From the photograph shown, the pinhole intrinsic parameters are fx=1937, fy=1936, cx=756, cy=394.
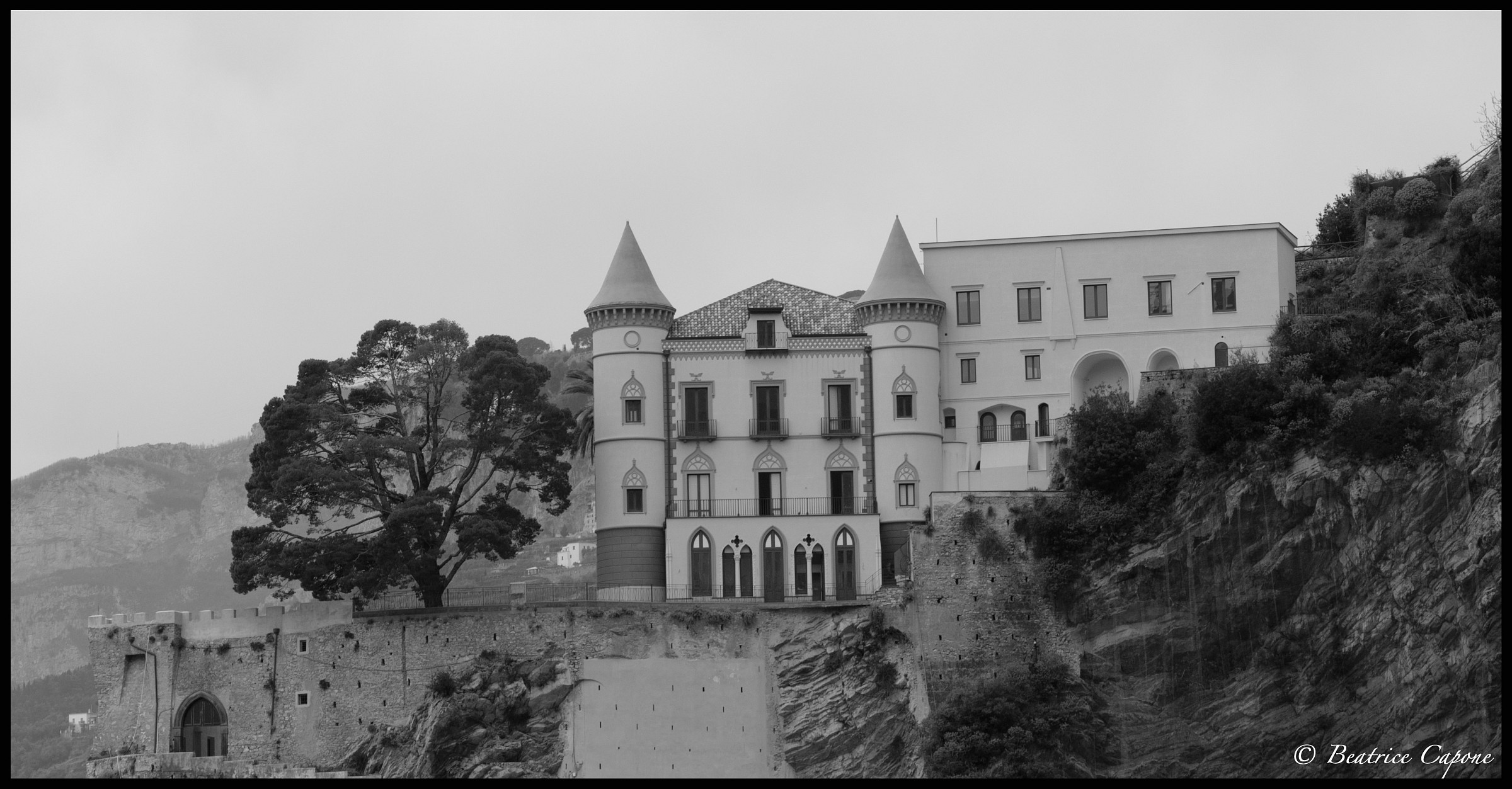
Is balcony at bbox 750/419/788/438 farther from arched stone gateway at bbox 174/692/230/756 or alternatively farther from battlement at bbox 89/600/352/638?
arched stone gateway at bbox 174/692/230/756

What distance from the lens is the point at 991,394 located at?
6375cm

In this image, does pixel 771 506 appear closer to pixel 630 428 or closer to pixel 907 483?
pixel 907 483

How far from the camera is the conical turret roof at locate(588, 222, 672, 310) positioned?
6275 centimetres

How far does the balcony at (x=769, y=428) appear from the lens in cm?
6197

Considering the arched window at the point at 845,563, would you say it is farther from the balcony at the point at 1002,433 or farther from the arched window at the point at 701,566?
the balcony at the point at 1002,433

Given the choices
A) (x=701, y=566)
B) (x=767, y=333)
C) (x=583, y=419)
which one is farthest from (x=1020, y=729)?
(x=583, y=419)

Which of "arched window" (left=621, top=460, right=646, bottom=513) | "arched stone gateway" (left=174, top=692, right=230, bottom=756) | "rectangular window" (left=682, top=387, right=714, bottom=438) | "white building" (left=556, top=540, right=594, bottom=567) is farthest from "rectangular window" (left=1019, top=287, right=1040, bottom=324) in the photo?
"white building" (left=556, top=540, right=594, bottom=567)

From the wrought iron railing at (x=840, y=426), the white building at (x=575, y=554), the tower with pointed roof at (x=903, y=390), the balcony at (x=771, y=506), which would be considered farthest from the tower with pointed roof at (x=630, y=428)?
the white building at (x=575, y=554)

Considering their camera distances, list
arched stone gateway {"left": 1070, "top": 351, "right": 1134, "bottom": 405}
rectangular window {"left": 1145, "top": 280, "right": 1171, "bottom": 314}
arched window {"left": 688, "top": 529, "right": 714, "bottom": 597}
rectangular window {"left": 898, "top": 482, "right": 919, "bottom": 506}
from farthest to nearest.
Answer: rectangular window {"left": 1145, "top": 280, "right": 1171, "bottom": 314}
arched stone gateway {"left": 1070, "top": 351, "right": 1134, "bottom": 405}
rectangular window {"left": 898, "top": 482, "right": 919, "bottom": 506}
arched window {"left": 688, "top": 529, "right": 714, "bottom": 597}

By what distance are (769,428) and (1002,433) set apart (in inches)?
307

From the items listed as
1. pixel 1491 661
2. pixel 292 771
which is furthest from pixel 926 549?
pixel 292 771

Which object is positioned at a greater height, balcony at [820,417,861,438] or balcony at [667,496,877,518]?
balcony at [820,417,861,438]

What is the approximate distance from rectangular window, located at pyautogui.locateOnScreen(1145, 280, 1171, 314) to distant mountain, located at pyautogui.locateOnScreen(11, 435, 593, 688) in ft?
420

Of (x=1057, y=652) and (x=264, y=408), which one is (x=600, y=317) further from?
(x=1057, y=652)
